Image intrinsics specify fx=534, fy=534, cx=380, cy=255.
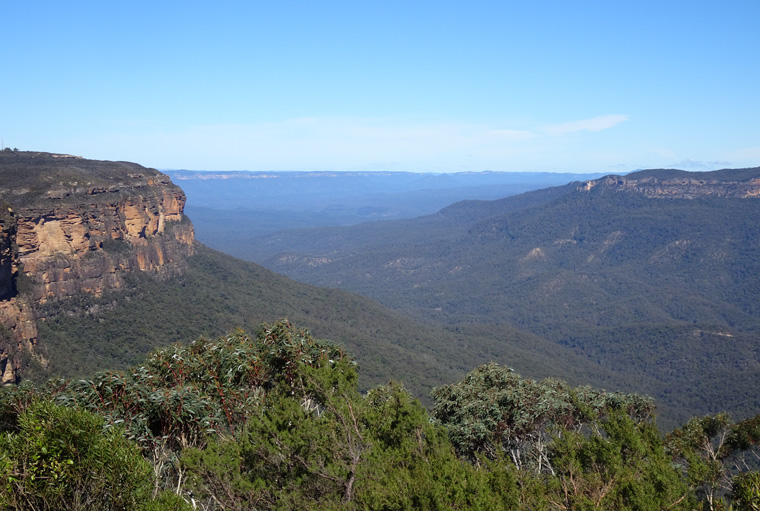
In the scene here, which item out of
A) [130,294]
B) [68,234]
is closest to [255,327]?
[130,294]

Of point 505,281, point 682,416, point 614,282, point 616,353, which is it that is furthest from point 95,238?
point 614,282

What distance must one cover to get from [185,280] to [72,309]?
2331 centimetres

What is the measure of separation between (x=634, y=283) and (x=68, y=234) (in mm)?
137410

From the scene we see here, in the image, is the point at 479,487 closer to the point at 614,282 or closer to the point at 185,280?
the point at 185,280

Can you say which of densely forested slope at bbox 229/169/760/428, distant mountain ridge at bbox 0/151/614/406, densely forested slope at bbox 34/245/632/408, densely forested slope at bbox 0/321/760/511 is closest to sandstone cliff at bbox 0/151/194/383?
distant mountain ridge at bbox 0/151/614/406

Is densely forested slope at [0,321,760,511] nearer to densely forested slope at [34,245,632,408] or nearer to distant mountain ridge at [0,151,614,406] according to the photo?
distant mountain ridge at [0,151,614,406]

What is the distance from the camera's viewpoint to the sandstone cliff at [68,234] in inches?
1556

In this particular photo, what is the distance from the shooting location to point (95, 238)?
57.5 m

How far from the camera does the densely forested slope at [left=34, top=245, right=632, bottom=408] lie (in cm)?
4891

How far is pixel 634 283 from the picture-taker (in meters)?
146

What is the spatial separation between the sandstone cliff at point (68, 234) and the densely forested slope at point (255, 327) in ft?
7.49

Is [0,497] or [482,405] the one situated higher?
[0,497]

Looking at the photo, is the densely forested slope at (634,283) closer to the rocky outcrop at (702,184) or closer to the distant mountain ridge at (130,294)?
the rocky outcrop at (702,184)

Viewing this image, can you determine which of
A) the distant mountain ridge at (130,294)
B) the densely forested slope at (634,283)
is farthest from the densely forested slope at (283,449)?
the densely forested slope at (634,283)
